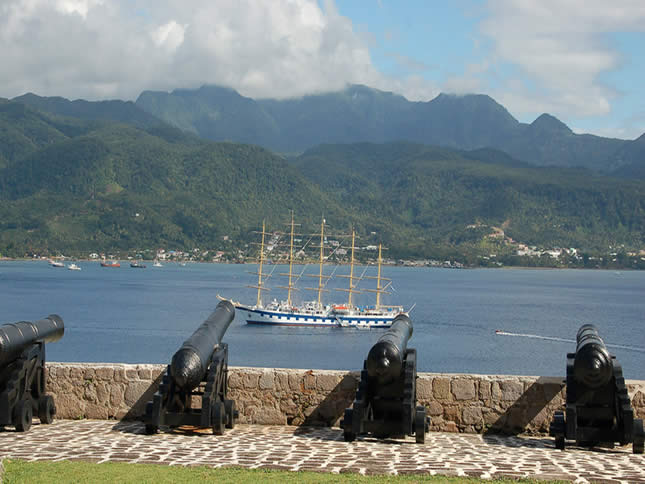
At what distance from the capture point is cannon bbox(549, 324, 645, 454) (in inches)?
311

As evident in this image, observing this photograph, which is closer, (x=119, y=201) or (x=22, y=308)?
(x=22, y=308)

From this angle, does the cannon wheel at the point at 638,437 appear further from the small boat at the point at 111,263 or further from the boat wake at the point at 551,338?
the small boat at the point at 111,263

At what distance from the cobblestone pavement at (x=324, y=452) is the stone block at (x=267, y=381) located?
1.68ft

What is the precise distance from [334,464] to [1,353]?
134 inches

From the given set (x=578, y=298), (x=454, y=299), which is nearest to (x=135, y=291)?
(x=454, y=299)

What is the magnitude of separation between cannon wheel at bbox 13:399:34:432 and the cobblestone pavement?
79 mm

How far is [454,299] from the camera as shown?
358 feet

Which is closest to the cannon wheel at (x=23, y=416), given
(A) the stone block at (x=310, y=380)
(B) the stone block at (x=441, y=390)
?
(A) the stone block at (x=310, y=380)

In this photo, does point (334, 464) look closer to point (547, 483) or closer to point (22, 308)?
point (547, 483)

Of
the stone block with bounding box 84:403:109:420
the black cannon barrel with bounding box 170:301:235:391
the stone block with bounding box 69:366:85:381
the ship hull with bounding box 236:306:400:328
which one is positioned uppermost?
the black cannon barrel with bounding box 170:301:235:391

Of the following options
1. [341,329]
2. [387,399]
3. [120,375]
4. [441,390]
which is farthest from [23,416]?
[341,329]

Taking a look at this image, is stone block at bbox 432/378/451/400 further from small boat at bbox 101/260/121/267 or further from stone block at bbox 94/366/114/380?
small boat at bbox 101/260/121/267

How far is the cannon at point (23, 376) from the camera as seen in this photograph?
27.5 feet

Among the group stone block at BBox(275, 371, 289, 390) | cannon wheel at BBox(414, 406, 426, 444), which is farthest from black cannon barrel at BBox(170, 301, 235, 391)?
cannon wheel at BBox(414, 406, 426, 444)
